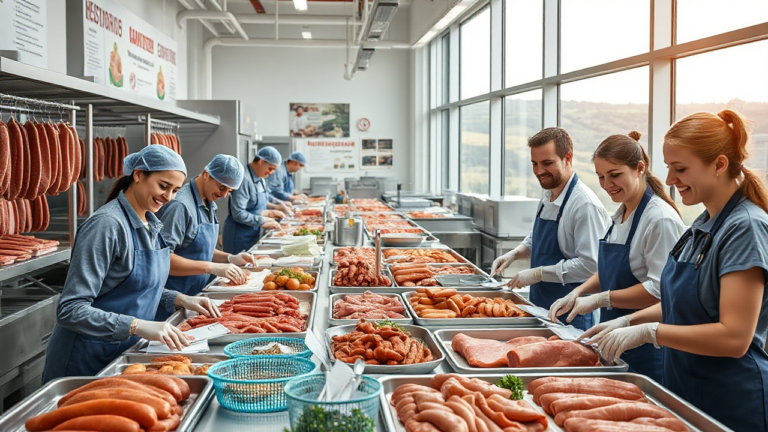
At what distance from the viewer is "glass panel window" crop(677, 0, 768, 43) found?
12.0 feet

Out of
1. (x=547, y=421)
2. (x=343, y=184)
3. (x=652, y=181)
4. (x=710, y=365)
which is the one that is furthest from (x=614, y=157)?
(x=343, y=184)

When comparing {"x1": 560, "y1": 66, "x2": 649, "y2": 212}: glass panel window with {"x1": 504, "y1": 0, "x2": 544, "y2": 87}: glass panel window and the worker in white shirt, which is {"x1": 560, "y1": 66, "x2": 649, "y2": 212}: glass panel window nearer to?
{"x1": 504, "y1": 0, "x2": 544, "y2": 87}: glass panel window

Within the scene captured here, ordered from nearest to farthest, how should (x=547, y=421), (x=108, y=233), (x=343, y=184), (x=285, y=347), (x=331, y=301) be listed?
(x=547, y=421) < (x=285, y=347) < (x=108, y=233) < (x=331, y=301) < (x=343, y=184)

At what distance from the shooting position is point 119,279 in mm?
2527

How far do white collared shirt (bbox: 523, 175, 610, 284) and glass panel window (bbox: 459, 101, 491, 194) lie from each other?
20.0 feet

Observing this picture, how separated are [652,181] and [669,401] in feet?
3.94

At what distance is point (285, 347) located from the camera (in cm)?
218

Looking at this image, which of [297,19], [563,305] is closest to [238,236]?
[563,305]

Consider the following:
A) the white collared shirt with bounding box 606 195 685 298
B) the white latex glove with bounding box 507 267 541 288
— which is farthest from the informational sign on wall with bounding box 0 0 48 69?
the white collared shirt with bounding box 606 195 685 298

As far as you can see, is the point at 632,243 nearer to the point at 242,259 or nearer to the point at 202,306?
the point at 202,306

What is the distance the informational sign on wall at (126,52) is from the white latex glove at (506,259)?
16.5ft

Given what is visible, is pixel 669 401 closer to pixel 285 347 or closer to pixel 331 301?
pixel 285 347

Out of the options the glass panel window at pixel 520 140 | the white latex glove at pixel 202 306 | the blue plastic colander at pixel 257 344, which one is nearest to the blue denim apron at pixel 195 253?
the white latex glove at pixel 202 306

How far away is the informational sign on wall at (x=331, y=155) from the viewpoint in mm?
13883
